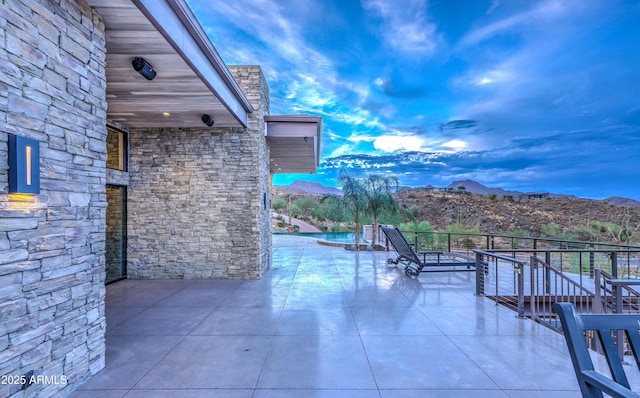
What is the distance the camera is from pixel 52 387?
2094 mm

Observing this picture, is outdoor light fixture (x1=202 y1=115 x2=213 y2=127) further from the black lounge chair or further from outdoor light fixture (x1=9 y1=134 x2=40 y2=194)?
the black lounge chair

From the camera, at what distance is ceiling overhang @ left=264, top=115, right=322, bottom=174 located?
20.8 feet

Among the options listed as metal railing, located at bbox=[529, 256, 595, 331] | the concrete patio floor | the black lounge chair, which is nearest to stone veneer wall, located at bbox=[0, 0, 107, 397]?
the concrete patio floor

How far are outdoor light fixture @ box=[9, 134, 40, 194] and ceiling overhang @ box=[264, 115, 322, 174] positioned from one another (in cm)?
478

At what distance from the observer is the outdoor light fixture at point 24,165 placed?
1.79m

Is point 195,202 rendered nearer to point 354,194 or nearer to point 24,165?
point 24,165

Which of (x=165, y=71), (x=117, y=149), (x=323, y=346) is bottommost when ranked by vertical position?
(x=323, y=346)

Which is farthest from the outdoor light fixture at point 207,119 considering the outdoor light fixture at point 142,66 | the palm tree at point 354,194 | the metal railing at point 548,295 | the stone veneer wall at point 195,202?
the palm tree at point 354,194

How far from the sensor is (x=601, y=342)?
3.72 feet

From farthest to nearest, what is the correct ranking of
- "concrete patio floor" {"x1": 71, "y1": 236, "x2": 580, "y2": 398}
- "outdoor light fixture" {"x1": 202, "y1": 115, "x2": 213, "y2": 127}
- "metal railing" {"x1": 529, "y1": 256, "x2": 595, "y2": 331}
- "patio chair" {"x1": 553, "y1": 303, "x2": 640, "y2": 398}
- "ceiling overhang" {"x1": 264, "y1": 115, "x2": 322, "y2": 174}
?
"ceiling overhang" {"x1": 264, "y1": 115, "x2": 322, "y2": 174}, "outdoor light fixture" {"x1": 202, "y1": 115, "x2": 213, "y2": 127}, "metal railing" {"x1": 529, "y1": 256, "x2": 595, "y2": 331}, "concrete patio floor" {"x1": 71, "y1": 236, "x2": 580, "y2": 398}, "patio chair" {"x1": 553, "y1": 303, "x2": 640, "y2": 398}

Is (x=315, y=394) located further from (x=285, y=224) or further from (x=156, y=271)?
(x=285, y=224)

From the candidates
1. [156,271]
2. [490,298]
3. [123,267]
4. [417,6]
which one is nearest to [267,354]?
[490,298]

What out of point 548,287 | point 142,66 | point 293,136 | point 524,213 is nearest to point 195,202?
point 293,136

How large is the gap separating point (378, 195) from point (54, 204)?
946 centimetres
